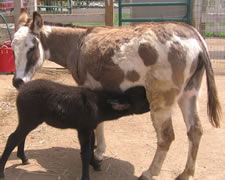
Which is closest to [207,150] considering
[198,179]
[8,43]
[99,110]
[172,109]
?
[198,179]

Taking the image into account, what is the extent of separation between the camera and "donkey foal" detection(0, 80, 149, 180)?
309cm

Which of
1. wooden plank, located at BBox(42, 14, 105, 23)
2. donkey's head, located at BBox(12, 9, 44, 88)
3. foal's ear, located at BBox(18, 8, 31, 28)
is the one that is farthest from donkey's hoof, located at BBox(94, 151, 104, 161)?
wooden plank, located at BBox(42, 14, 105, 23)

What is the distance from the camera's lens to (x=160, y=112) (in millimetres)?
3145

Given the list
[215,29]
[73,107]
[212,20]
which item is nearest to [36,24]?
[73,107]

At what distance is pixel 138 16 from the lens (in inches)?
352

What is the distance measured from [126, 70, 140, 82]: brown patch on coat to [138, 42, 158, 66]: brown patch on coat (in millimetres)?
161

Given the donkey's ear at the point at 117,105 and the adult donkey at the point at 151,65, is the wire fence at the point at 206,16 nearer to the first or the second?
the adult donkey at the point at 151,65

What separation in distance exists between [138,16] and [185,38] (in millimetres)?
6123

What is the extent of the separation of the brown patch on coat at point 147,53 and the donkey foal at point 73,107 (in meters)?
0.35

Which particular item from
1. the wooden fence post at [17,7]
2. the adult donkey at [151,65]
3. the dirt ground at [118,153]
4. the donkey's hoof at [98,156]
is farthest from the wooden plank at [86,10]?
the donkey's hoof at [98,156]

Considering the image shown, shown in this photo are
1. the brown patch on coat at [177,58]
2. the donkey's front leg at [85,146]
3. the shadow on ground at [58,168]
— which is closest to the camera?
the brown patch on coat at [177,58]

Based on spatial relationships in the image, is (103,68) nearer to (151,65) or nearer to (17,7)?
(151,65)

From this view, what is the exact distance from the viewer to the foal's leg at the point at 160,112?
3064 mm

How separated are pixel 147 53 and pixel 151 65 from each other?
13 cm
